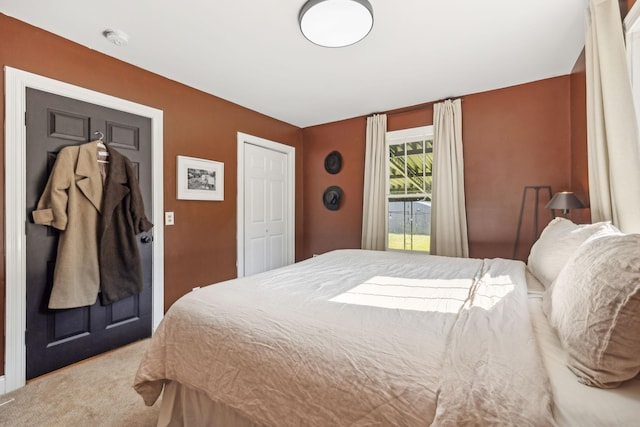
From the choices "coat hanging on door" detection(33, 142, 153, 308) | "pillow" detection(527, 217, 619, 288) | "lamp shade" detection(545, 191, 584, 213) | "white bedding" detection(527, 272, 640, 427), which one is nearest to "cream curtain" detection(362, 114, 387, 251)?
"lamp shade" detection(545, 191, 584, 213)

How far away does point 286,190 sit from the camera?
420cm

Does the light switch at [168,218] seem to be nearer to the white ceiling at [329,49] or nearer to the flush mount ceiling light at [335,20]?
the white ceiling at [329,49]

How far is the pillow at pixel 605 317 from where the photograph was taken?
66 centimetres

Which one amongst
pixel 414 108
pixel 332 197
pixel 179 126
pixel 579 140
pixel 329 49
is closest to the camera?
pixel 329 49

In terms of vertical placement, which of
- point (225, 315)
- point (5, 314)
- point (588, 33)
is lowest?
point (5, 314)

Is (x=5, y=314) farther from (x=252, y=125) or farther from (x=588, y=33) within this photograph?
(x=588, y=33)

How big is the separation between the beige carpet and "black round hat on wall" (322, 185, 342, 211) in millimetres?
2864

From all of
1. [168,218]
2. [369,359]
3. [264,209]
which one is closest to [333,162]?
[264,209]

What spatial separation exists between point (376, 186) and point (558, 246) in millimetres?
2287

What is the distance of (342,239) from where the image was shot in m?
4.09

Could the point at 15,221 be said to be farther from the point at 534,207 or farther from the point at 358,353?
the point at 534,207

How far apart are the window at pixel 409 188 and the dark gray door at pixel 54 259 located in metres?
2.93

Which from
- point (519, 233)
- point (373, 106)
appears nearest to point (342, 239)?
point (373, 106)

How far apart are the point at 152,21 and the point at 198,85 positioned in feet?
3.31
